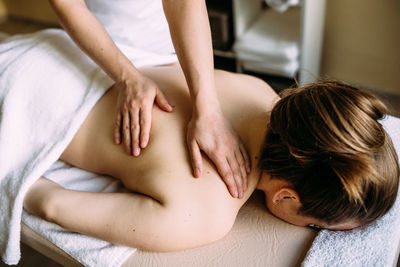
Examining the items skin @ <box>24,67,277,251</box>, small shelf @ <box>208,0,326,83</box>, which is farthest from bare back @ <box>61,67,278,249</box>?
small shelf @ <box>208,0,326,83</box>

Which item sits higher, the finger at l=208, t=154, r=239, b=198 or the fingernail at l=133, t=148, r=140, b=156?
the fingernail at l=133, t=148, r=140, b=156

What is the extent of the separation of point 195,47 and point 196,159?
314 millimetres

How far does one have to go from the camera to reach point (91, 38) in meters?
1.05

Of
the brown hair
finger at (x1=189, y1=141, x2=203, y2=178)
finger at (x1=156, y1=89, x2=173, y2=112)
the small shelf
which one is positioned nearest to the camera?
the brown hair

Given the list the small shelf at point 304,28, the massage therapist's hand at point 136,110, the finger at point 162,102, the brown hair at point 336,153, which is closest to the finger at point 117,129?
the massage therapist's hand at point 136,110

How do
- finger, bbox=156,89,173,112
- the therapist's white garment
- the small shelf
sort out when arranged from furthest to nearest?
the small shelf
the therapist's white garment
finger, bbox=156,89,173,112

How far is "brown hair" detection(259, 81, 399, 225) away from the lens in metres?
0.77

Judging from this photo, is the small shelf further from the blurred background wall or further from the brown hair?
the brown hair

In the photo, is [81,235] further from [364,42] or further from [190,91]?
[364,42]

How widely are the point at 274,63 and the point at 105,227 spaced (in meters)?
1.44

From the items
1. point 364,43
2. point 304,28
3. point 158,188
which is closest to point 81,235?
point 158,188

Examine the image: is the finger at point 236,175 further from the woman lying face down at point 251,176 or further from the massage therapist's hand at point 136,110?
the massage therapist's hand at point 136,110

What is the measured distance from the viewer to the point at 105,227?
0.87 m

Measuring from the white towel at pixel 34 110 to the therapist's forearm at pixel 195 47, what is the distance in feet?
0.80
